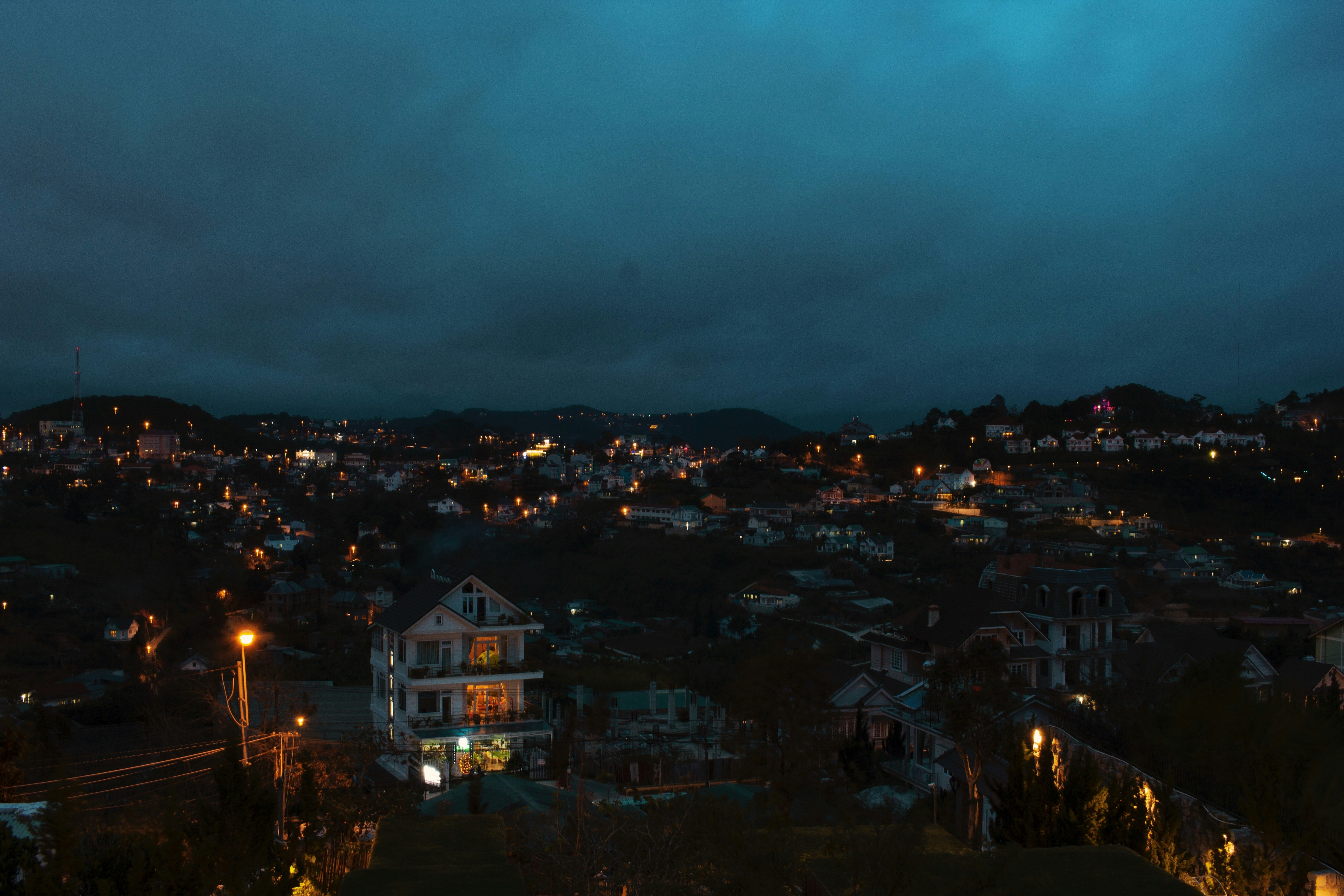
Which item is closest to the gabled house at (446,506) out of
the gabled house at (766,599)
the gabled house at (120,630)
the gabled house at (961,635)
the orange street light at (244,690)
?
the gabled house at (120,630)

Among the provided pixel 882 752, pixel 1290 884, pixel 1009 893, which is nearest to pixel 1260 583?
pixel 882 752

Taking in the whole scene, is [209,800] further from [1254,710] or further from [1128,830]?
[1254,710]

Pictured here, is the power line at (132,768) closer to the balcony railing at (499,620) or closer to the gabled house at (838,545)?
the balcony railing at (499,620)

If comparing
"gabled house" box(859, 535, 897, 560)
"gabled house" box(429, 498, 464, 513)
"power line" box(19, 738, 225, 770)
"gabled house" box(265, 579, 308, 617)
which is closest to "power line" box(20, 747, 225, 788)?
"power line" box(19, 738, 225, 770)

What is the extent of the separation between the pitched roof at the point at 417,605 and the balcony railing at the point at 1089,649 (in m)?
12.1

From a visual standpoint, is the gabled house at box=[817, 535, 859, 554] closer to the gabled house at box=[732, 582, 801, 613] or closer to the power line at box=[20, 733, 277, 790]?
the gabled house at box=[732, 582, 801, 613]

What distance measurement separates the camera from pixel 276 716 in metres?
10.1

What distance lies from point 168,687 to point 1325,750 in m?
22.1

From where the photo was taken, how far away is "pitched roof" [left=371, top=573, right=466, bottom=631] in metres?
15.6

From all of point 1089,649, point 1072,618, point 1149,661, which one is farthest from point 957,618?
point 1149,661

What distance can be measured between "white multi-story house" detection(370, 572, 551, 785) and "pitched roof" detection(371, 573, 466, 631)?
0.02 m

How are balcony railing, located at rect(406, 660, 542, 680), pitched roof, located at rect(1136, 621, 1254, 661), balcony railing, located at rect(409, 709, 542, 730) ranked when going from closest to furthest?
1. pitched roof, located at rect(1136, 621, 1254, 661)
2. balcony railing, located at rect(409, 709, 542, 730)
3. balcony railing, located at rect(406, 660, 542, 680)

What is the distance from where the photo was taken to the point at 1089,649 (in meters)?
16.9

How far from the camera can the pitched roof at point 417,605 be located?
15.6 meters
